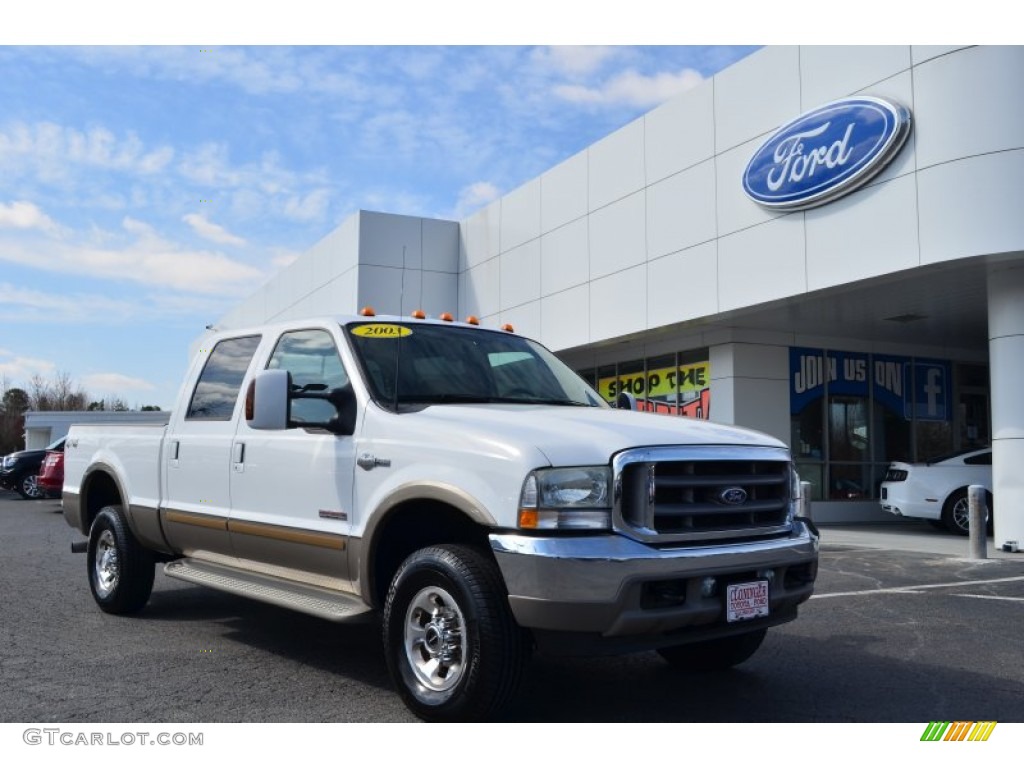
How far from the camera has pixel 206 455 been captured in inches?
240

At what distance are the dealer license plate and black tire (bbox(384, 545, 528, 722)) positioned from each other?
940mm

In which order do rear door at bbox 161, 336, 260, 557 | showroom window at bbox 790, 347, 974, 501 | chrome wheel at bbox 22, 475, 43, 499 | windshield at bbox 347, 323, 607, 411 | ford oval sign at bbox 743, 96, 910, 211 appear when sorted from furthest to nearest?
chrome wheel at bbox 22, 475, 43, 499 < showroom window at bbox 790, 347, 974, 501 < ford oval sign at bbox 743, 96, 910, 211 < rear door at bbox 161, 336, 260, 557 < windshield at bbox 347, 323, 607, 411

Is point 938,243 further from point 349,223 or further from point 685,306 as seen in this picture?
point 349,223

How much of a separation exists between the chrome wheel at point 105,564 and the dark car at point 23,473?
1768 cm

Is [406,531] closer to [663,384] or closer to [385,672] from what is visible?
[385,672]

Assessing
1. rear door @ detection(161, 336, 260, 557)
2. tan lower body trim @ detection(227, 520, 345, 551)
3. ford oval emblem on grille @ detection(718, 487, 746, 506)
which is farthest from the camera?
rear door @ detection(161, 336, 260, 557)

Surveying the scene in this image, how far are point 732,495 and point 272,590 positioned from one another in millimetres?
2641

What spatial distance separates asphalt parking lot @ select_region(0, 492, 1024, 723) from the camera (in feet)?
15.4

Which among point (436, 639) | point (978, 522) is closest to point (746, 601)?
point (436, 639)

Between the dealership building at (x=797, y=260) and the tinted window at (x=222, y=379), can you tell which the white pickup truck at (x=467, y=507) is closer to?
the tinted window at (x=222, y=379)

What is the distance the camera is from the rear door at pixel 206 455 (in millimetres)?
5945

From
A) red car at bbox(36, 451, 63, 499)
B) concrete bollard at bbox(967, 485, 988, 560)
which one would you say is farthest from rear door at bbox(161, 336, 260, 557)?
red car at bbox(36, 451, 63, 499)

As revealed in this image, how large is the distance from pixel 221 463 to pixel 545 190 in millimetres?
15204

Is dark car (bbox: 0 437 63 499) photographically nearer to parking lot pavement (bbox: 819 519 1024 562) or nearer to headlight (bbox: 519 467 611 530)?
parking lot pavement (bbox: 819 519 1024 562)
